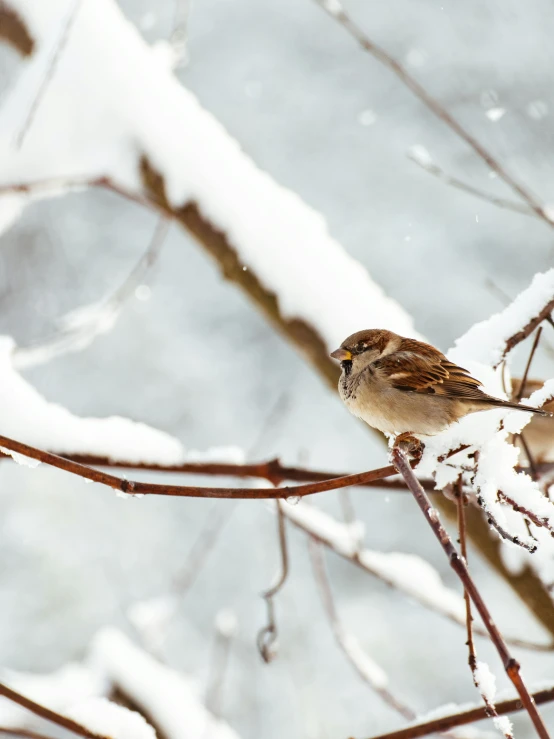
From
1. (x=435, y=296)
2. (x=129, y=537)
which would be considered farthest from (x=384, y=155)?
(x=129, y=537)

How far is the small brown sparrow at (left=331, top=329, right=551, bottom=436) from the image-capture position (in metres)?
1.61

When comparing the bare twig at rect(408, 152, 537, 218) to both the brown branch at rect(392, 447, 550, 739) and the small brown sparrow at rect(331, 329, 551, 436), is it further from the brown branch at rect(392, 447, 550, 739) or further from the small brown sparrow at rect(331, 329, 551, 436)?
the brown branch at rect(392, 447, 550, 739)

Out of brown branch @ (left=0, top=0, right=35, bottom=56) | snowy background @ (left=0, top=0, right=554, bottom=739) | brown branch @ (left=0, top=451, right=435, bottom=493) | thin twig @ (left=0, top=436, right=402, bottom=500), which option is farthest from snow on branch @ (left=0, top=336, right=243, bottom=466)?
snowy background @ (left=0, top=0, right=554, bottom=739)

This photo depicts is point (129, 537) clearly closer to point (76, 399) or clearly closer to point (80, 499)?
point (80, 499)

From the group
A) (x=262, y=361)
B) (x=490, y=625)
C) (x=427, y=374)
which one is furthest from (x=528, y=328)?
(x=262, y=361)

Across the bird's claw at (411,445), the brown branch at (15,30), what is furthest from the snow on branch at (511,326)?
the brown branch at (15,30)

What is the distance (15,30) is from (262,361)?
4498mm

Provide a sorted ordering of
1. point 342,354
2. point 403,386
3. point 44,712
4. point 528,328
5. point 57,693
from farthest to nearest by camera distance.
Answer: point 57,693 → point 342,354 → point 403,386 → point 528,328 → point 44,712

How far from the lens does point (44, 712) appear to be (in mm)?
1087

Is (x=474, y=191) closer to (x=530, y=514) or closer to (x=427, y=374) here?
(x=427, y=374)

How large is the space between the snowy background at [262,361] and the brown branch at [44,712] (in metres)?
3.73

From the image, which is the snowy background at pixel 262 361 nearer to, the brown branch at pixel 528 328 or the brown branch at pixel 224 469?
the brown branch at pixel 528 328

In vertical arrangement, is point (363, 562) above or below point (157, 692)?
above

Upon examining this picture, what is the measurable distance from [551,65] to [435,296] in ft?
8.62
